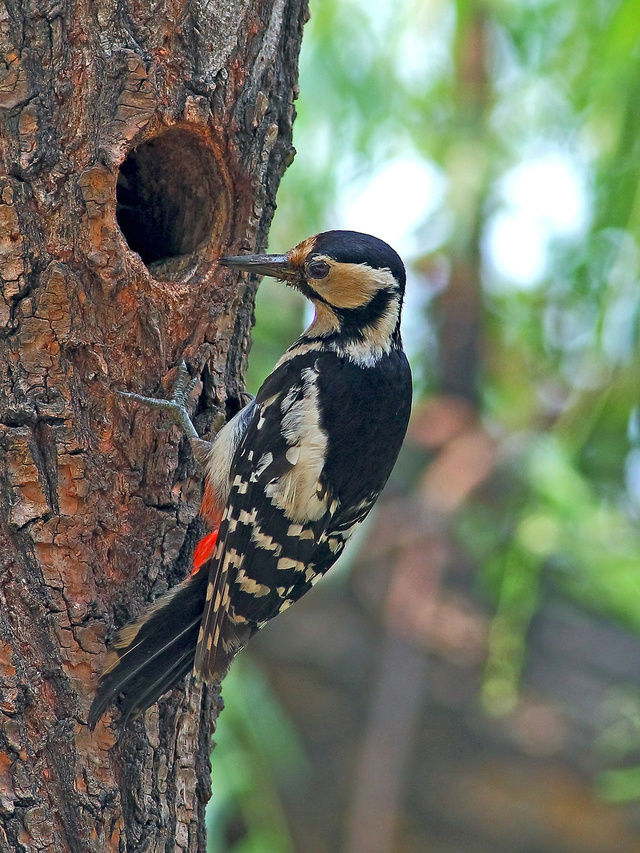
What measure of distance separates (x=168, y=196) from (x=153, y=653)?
3.92 ft

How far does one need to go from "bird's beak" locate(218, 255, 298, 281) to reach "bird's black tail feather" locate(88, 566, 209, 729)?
805mm

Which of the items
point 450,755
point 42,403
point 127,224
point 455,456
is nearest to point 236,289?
point 127,224

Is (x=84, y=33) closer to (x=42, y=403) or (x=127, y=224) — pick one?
(x=127, y=224)

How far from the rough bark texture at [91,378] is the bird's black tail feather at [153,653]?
0.15 feet

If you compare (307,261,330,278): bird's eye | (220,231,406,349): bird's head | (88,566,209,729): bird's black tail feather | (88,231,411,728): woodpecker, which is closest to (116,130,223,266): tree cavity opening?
(88,231,411,728): woodpecker

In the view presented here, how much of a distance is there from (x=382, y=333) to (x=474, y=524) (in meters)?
2.42

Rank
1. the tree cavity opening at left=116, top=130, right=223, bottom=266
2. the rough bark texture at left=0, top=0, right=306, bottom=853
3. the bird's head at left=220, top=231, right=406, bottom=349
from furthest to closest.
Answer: the bird's head at left=220, top=231, right=406, bottom=349
the tree cavity opening at left=116, top=130, right=223, bottom=266
the rough bark texture at left=0, top=0, right=306, bottom=853

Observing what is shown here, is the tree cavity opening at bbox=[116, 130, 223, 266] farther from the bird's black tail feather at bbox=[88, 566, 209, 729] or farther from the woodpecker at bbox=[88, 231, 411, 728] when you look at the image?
the bird's black tail feather at bbox=[88, 566, 209, 729]

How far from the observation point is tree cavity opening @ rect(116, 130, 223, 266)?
2.30 metres

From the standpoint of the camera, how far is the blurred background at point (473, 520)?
4168 millimetres

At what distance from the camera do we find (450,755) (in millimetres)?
5098

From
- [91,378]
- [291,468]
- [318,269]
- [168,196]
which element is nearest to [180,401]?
[91,378]

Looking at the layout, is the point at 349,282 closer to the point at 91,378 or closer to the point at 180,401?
the point at 180,401

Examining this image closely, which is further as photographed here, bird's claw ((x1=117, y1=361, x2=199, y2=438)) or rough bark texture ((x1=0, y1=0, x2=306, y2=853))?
bird's claw ((x1=117, y1=361, x2=199, y2=438))
